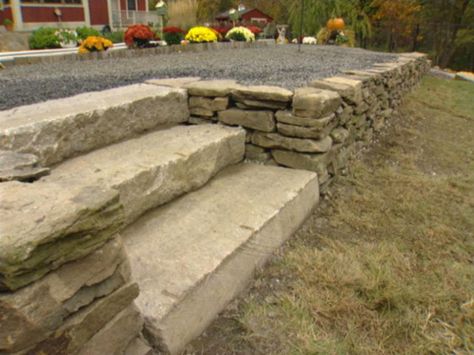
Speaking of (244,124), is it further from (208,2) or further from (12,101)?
(208,2)

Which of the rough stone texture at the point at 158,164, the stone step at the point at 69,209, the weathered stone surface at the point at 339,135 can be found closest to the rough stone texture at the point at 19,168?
the stone step at the point at 69,209

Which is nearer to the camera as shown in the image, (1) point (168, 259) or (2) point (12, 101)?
(1) point (168, 259)

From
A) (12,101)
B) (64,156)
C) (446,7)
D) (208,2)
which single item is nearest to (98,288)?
(64,156)

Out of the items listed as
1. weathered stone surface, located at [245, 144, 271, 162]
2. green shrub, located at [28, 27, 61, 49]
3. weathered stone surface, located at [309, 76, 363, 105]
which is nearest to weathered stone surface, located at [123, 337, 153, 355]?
weathered stone surface, located at [245, 144, 271, 162]

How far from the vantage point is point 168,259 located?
1.62 meters

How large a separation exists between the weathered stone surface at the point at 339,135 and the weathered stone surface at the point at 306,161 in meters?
0.16

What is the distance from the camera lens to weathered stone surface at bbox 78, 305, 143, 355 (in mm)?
1163

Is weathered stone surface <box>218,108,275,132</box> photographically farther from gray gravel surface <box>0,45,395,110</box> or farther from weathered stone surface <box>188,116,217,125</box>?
gray gravel surface <box>0,45,395,110</box>

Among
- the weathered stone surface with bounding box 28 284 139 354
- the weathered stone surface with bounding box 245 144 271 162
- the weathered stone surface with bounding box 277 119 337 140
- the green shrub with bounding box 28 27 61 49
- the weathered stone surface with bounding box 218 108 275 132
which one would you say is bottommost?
the weathered stone surface with bounding box 28 284 139 354

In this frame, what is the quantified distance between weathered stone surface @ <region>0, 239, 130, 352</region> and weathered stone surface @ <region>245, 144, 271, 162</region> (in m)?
1.61

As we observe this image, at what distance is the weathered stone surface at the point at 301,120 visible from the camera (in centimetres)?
242

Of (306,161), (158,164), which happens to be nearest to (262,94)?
(306,161)

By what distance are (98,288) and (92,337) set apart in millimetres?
158

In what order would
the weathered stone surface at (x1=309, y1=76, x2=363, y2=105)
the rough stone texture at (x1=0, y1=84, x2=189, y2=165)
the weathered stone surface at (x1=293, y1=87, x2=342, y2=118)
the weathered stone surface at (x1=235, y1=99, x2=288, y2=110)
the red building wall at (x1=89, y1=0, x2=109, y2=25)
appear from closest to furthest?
the rough stone texture at (x1=0, y1=84, x2=189, y2=165) → the weathered stone surface at (x1=293, y1=87, x2=342, y2=118) → the weathered stone surface at (x1=235, y1=99, x2=288, y2=110) → the weathered stone surface at (x1=309, y1=76, x2=363, y2=105) → the red building wall at (x1=89, y1=0, x2=109, y2=25)
